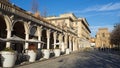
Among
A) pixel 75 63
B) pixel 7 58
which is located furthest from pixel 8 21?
pixel 75 63

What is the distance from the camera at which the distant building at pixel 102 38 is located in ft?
365

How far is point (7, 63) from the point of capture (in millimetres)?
13461

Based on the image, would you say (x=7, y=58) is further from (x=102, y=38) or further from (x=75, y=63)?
(x=102, y=38)

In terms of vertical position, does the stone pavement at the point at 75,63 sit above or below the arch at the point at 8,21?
below

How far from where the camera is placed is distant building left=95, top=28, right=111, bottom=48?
111m

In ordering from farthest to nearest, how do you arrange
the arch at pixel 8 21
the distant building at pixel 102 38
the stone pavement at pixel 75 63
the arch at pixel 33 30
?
the distant building at pixel 102 38 → the arch at pixel 33 30 → the arch at pixel 8 21 → the stone pavement at pixel 75 63

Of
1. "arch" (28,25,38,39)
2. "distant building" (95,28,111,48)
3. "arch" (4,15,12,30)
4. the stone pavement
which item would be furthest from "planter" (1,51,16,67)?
"distant building" (95,28,111,48)

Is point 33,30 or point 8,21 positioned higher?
point 8,21

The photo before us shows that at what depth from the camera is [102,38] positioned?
113250 millimetres

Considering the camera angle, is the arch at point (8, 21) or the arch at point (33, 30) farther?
the arch at point (33, 30)

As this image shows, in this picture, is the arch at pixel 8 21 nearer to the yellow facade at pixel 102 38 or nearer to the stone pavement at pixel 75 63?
the stone pavement at pixel 75 63

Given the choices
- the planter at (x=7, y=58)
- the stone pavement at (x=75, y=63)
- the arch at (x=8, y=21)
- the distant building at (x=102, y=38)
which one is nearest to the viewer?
the planter at (x=7, y=58)

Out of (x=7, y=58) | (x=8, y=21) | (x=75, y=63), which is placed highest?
(x=8, y=21)

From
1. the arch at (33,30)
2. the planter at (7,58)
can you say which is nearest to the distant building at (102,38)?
the arch at (33,30)
